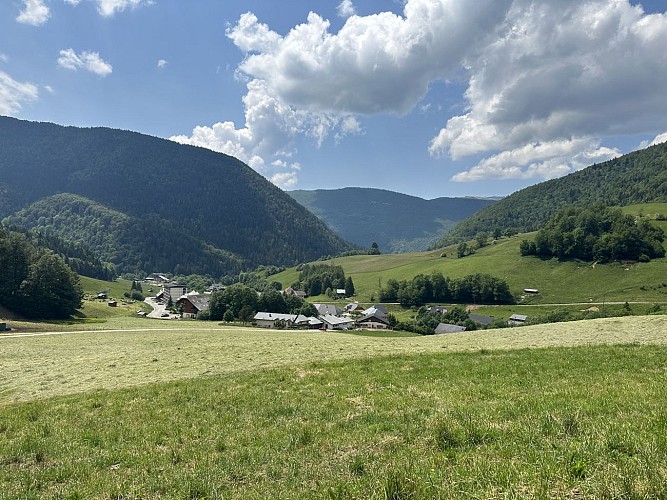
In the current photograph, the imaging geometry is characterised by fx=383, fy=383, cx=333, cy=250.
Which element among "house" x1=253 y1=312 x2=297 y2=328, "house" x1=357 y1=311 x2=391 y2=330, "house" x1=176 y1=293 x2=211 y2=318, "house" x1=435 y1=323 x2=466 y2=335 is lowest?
"house" x1=435 y1=323 x2=466 y2=335

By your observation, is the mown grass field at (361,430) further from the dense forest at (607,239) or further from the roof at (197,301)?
the dense forest at (607,239)

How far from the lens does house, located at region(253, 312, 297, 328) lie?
368ft

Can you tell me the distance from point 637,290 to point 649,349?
154378 mm

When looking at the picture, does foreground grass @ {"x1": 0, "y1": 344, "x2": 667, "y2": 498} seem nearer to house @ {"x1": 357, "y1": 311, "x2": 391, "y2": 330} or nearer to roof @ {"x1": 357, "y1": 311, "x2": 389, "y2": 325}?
house @ {"x1": 357, "y1": 311, "x2": 391, "y2": 330}

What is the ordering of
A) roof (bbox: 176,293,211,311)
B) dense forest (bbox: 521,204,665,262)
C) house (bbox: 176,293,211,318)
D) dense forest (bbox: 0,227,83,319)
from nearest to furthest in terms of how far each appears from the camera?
dense forest (bbox: 0,227,83,319) < house (bbox: 176,293,211,318) < roof (bbox: 176,293,211,311) < dense forest (bbox: 521,204,665,262)

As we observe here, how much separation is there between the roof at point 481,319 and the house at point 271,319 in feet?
207

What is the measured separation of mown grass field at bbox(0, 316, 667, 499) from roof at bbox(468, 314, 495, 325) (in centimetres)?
11065

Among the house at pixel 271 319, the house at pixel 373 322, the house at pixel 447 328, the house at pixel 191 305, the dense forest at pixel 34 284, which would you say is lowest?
the house at pixel 447 328

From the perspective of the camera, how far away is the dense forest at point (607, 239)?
570 feet

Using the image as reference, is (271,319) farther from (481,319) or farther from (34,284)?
(481,319)

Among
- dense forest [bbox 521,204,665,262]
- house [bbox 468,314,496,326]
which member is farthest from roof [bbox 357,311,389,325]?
dense forest [bbox 521,204,665,262]

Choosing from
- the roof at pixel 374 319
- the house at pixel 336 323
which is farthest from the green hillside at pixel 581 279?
the house at pixel 336 323

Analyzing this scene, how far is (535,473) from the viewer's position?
256 inches

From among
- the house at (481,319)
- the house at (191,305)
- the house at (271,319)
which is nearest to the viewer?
the house at (271,319)
